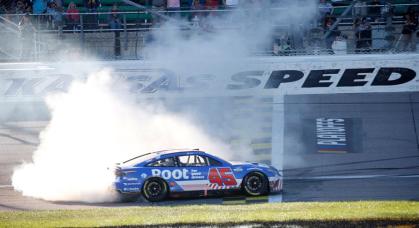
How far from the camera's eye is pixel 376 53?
A: 22.8 metres

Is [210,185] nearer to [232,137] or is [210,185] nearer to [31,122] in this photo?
[232,137]

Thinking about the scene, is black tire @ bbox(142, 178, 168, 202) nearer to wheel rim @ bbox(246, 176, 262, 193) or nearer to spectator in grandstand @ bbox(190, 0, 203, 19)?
wheel rim @ bbox(246, 176, 262, 193)

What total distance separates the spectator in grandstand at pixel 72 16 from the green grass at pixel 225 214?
1031cm

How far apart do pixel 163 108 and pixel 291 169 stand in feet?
17.3

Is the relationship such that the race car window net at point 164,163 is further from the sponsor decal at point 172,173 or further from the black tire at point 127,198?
the black tire at point 127,198

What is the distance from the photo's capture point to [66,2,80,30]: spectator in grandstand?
23484 millimetres

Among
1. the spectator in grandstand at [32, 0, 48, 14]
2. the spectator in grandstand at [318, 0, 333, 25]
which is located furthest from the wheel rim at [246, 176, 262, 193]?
the spectator in grandstand at [32, 0, 48, 14]

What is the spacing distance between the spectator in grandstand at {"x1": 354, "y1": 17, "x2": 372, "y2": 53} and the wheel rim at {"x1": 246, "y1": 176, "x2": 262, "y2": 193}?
27.7 feet

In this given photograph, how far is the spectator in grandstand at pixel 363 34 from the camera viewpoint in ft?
74.4

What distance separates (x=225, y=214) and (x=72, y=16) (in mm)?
12433

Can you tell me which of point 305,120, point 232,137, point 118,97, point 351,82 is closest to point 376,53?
point 351,82

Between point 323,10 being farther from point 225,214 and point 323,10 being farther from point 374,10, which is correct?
point 225,214

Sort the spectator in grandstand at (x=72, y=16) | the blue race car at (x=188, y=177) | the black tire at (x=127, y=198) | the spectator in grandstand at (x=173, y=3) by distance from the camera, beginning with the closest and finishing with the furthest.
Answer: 1. the blue race car at (x=188, y=177)
2. the black tire at (x=127, y=198)
3. the spectator in grandstand at (x=72, y=16)
4. the spectator in grandstand at (x=173, y=3)

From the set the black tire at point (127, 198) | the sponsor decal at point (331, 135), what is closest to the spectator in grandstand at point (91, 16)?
the sponsor decal at point (331, 135)
